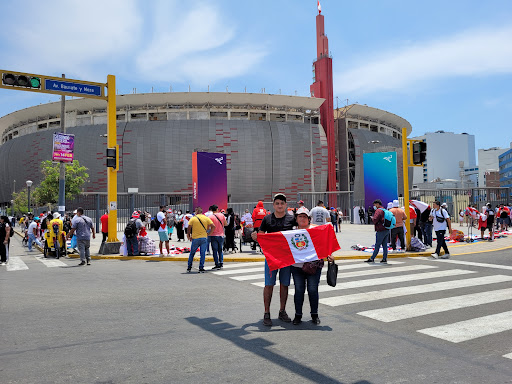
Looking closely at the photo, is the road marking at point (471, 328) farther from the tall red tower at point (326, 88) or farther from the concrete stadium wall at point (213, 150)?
the tall red tower at point (326, 88)

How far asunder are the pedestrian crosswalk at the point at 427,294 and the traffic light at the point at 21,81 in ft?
30.0

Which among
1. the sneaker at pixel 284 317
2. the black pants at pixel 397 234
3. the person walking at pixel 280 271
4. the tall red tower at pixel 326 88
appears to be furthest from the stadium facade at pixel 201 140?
the sneaker at pixel 284 317

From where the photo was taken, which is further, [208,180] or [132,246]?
[208,180]

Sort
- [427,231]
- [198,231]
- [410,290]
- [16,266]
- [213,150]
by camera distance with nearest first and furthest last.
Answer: [410,290]
[198,231]
[16,266]
[427,231]
[213,150]

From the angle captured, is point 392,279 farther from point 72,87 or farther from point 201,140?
point 201,140

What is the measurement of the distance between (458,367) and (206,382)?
2364 millimetres

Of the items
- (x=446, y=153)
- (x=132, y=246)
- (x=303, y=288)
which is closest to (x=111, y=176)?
(x=132, y=246)

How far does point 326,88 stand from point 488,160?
11136 cm

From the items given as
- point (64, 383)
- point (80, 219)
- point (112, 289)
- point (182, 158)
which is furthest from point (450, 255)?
point (182, 158)

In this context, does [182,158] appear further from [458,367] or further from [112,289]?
[458,367]

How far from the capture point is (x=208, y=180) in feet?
94.3

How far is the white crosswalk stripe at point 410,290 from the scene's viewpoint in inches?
285

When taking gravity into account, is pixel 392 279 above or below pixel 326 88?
below

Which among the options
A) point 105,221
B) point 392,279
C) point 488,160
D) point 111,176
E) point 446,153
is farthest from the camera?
point 446,153
